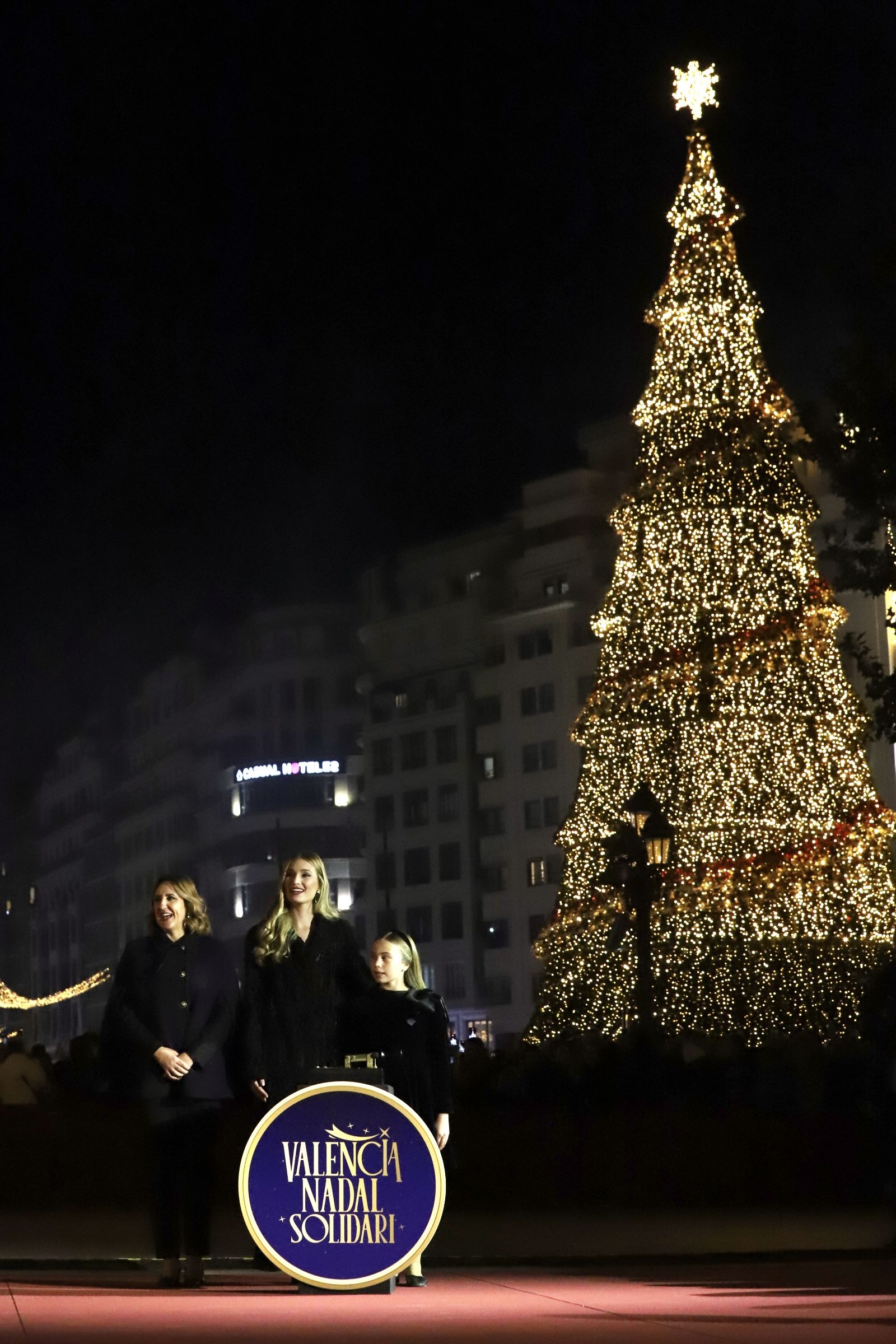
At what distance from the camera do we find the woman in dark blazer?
11.4m

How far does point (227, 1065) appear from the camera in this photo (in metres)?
11.8

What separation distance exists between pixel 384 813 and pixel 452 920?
8.45 m

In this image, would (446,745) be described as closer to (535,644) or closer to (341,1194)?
(535,644)

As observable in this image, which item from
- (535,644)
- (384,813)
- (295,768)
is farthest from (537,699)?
(295,768)

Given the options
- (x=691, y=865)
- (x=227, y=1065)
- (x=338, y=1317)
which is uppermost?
(x=691, y=865)

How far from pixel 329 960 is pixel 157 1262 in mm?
1904

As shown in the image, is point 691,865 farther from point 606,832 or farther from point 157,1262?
point 157,1262

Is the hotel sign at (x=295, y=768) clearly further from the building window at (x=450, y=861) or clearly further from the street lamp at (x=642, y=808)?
the street lamp at (x=642, y=808)

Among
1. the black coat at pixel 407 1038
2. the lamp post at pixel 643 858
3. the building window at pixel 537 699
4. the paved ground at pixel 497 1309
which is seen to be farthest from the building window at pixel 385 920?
the black coat at pixel 407 1038

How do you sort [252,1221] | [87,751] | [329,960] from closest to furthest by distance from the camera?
1. [252,1221]
2. [329,960]
3. [87,751]

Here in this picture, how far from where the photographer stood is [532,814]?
9562 cm

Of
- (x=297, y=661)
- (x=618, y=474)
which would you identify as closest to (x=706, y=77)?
(x=618, y=474)

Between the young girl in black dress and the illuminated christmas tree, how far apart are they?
20.4m

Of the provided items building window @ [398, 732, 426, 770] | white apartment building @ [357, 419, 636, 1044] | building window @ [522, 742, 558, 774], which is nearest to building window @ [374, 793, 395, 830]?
white apartment building @ [357, 419, 636, 1044]
